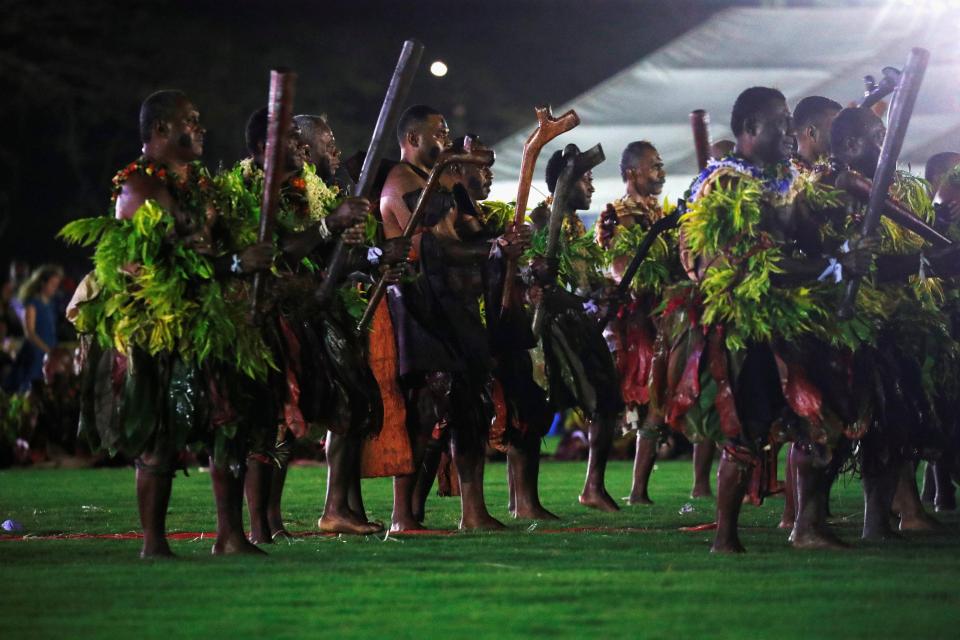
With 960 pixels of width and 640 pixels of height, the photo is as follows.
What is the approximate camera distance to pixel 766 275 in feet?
27.0

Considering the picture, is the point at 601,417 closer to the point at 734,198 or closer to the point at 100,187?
the point at 734,198

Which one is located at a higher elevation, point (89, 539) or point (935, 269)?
point (935, 269)

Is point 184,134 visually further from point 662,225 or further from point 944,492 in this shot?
point 944,492

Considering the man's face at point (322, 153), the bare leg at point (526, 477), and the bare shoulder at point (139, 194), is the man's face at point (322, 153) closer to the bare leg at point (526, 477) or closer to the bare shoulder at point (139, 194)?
the bare shoulder at point (139, 194)

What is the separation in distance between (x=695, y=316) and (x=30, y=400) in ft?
36.2

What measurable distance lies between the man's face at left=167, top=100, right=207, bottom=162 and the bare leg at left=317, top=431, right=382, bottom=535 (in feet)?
6.84

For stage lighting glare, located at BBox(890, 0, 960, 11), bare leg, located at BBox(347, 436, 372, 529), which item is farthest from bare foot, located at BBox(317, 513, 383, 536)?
stage lighting glare, located at BBox(890, 0, 960, 11)

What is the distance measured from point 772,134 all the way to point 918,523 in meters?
2.75

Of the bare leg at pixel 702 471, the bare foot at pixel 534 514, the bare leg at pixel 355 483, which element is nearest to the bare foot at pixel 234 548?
the bare leg at pixel 355 483

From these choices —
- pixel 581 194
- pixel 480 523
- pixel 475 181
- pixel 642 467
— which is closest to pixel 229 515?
pixel 480 523

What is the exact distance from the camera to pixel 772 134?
8633mm

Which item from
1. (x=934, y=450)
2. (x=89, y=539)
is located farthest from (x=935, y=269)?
(x=89, y=539)

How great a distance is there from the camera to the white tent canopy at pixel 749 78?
63.4 feet

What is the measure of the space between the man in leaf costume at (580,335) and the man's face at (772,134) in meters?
2.46
